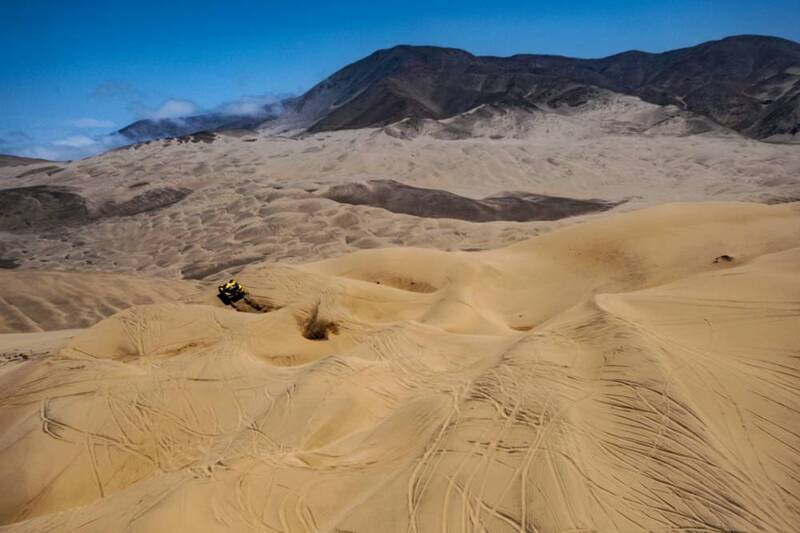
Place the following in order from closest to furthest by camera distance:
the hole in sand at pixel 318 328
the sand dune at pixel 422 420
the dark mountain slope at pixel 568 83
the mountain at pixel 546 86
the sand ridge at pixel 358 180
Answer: the sand dune at pixel 422 420 < the hole in sand at pixel 318 328 < the sand ridge at pixel 358 180 < the mountain at pixel 546 86 < the dark mountain slope at pixel 568 83

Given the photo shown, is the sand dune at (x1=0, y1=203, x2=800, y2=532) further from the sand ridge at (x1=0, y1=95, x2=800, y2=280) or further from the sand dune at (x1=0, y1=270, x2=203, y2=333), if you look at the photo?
the sand ridge at (x1=0, y1=95, x2=800, y2=280)

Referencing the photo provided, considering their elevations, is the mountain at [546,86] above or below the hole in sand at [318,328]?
above

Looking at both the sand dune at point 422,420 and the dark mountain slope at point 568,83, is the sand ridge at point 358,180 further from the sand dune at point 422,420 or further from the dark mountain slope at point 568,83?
the sand dune at point 422,420

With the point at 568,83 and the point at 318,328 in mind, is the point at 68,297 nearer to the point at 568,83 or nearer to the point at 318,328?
the point at 318,328

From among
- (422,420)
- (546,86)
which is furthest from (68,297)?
(546,86)

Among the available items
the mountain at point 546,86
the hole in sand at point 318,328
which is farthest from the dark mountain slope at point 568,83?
the hole in sand at point 318,328
